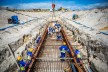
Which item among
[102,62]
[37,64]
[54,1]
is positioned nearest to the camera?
[102,62]

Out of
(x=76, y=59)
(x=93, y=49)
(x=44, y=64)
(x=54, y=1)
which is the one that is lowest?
(x=44, y=64)

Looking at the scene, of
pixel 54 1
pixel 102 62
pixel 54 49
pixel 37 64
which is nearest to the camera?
pixel 102 62

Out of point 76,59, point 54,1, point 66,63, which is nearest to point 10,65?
point 66,63

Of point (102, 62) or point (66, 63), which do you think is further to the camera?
point (66, 63)

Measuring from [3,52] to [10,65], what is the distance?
729 mm

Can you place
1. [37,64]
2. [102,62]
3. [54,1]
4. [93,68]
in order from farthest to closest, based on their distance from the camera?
[54,1] < [37,64] < [93,68] < [102,62]

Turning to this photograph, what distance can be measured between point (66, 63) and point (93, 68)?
147cm

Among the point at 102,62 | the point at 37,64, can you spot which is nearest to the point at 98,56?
the point at 102,62

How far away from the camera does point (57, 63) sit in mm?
6230

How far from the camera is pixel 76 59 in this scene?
597cm

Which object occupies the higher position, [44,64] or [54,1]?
[54,1]

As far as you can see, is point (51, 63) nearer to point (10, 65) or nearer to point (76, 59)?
point (76, 59)

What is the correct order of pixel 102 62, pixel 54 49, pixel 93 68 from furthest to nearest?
pixel 54 49 → pixel 93 68 → pixel 102 62

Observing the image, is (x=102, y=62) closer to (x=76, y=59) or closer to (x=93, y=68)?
(x=93, y=68)
